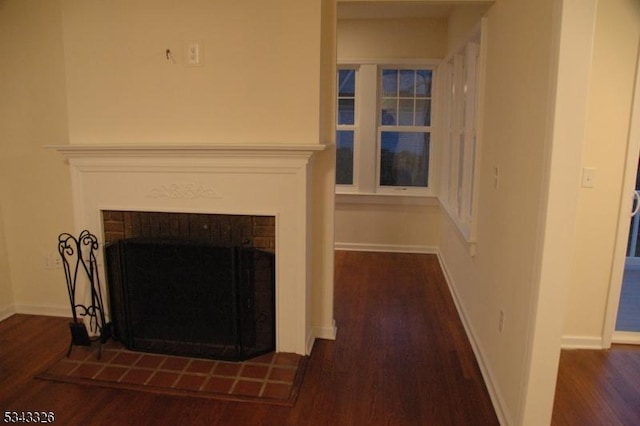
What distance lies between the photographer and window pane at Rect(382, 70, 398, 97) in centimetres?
495

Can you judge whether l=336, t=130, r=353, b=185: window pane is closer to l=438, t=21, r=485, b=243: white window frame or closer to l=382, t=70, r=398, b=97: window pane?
l=382, t=70, r=398, b=97: window pane

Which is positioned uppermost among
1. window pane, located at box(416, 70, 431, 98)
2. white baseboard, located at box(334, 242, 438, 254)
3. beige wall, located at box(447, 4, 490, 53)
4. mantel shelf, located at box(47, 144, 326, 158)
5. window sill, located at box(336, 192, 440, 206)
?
beige wall, located at box(447, 4, 490, 53)

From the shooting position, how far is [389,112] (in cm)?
503

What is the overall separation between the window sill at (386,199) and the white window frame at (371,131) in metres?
0.03

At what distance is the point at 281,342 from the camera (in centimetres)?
276

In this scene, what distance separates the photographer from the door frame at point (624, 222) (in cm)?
259

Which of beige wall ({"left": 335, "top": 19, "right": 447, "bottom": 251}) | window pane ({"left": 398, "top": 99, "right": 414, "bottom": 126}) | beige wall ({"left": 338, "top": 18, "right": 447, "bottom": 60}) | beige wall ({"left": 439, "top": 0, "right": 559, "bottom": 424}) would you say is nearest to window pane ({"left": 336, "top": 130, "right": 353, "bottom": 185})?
beige wall ({"left": 335, "top": 19, "right": 447, "bottom": 251})

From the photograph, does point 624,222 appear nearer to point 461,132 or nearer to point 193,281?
point 461,132

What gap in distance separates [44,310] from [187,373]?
149 cm

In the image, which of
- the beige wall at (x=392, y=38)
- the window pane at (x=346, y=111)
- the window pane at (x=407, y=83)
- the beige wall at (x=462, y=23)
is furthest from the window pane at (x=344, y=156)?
the beige wall at (x=462, y=23)

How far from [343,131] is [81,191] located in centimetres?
303

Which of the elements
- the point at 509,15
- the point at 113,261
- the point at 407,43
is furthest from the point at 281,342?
the point at 407,43

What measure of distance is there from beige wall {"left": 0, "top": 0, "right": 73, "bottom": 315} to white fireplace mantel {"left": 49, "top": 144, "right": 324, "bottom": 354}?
476 mm

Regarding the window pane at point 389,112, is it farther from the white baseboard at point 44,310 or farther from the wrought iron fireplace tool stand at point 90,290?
the white baseboard at point 44,310
